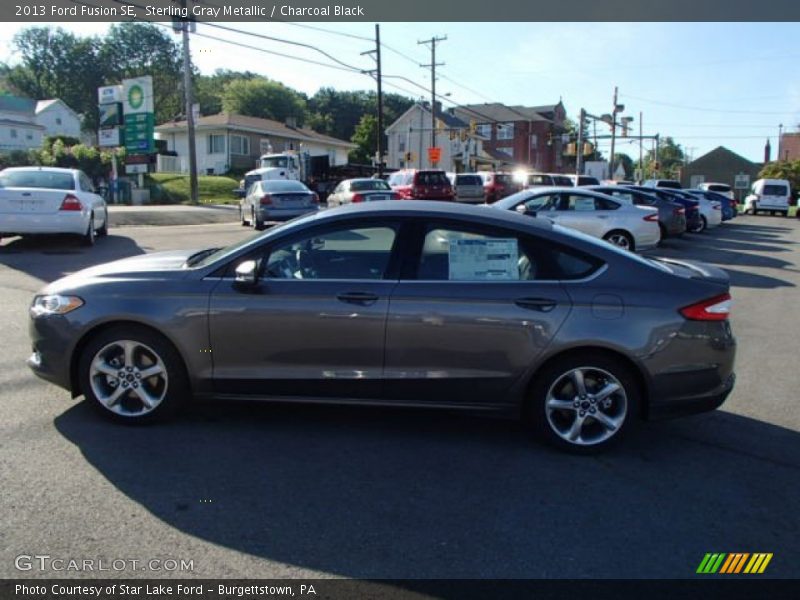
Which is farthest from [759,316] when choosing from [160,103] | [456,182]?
[160,103]

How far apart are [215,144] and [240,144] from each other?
1923 mm

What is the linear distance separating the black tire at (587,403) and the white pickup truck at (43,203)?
425 inches

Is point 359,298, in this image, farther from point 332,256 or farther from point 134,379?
point 134,379

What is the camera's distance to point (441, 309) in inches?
161

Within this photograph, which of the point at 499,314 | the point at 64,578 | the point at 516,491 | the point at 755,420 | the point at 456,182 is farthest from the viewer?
the point at 456,182

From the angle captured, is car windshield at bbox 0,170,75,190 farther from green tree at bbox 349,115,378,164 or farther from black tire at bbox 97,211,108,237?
green tree at bbox 349,115,378,164

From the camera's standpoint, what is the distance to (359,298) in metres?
4.14

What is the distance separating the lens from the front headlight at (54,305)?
4.33 metres

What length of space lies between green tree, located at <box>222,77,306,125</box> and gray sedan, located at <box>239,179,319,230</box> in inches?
2609

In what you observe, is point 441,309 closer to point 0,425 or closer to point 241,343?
point 241,343

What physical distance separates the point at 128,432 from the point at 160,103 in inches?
3588

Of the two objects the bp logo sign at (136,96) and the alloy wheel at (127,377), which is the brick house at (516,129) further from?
the alloy wheel at (127,377)

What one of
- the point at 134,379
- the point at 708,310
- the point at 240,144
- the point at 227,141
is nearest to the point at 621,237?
the point at 708,310

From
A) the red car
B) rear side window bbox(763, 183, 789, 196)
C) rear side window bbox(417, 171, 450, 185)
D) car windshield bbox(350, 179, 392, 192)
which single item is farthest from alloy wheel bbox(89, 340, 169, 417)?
rear side window bbox(763, 183, 789, 196)
